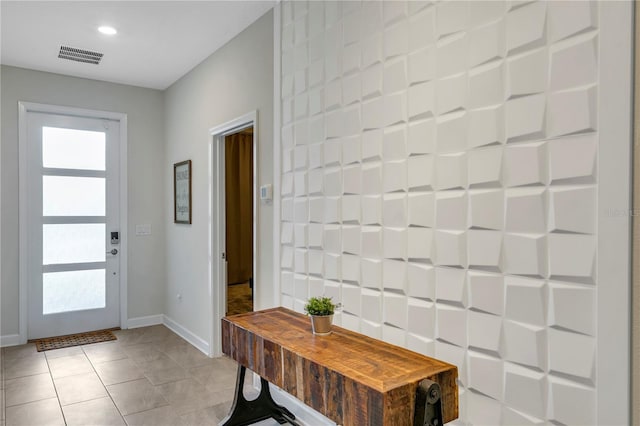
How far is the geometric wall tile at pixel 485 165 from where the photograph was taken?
1552 millimetres

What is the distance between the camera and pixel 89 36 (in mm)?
3416

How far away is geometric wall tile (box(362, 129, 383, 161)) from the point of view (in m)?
2.05

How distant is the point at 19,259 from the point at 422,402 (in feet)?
14.0

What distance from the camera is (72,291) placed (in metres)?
4.46

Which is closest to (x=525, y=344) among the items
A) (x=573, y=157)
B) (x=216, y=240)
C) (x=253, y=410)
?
(x=573, y=157)

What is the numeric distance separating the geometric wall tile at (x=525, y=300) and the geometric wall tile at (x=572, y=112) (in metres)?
0.52

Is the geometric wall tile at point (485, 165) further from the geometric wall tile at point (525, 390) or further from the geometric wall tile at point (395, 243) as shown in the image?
the geometric wall tile at point (525, 390)

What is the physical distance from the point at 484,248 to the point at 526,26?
803mm

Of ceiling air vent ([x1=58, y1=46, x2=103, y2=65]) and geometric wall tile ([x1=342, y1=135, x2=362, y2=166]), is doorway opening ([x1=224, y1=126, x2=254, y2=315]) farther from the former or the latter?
geometric wall tile ([x1=342, y1=135, x2=362, y2=166])

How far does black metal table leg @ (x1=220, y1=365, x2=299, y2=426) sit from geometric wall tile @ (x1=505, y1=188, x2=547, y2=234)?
1694 mm

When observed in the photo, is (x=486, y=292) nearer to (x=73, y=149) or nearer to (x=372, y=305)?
(x=372, y=305)

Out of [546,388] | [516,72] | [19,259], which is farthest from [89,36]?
[546,388]

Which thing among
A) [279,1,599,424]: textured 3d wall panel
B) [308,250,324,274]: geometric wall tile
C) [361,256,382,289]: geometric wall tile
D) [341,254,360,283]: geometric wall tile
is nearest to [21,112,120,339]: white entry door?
[308,250,324,274]: geometric wall tile

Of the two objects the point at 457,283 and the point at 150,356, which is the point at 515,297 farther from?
the point at 150,356
